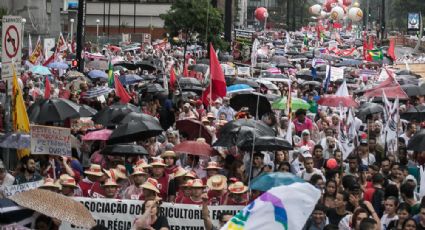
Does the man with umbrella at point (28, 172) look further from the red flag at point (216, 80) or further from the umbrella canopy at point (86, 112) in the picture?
the umbrella canopy at point (86, 112)

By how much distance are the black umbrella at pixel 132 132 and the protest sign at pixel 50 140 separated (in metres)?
3.03

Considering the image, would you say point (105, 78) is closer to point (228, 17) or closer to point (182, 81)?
point (182, 81)

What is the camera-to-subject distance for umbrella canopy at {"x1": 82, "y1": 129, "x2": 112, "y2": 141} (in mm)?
16438

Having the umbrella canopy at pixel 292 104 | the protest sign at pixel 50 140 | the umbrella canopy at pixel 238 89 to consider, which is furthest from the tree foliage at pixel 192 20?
the protest sign at pixel 50 140

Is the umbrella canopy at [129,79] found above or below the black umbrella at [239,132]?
below

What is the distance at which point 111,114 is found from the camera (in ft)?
60.3

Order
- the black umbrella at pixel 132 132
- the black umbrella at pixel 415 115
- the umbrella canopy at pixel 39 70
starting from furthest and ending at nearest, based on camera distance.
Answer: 1. the umbrella canopy at pixel 39 70
2. the black umbrella at pixel 415 115
3. the black umbrella at pixel 132 132

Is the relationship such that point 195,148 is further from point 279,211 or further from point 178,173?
point 279,211

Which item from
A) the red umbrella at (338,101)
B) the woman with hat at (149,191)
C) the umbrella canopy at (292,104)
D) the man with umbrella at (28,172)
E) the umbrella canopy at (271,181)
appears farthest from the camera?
the umbrella canopy at (292,104)

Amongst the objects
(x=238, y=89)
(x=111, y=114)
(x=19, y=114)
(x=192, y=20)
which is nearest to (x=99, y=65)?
(x=192, y=20)

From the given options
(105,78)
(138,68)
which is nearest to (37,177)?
(105,78)

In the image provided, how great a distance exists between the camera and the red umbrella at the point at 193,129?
1764 cm

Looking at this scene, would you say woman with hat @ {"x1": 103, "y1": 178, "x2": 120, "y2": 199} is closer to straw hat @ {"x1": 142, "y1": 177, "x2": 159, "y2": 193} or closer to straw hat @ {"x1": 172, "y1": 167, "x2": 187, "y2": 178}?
straw hat @ {"x1": 142, "y1": 177, "x2": 159, "y2": 193}

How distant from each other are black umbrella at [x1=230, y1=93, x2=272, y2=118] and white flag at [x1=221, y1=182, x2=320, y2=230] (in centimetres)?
1217
